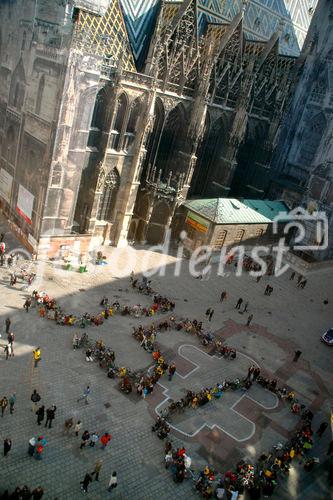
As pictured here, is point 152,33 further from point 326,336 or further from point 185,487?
point 185,487

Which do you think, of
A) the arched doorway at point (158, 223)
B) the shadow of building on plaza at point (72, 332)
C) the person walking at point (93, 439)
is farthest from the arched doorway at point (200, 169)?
the person walking at point (93, 439)

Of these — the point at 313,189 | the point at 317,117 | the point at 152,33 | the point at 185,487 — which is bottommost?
the point at 185,487

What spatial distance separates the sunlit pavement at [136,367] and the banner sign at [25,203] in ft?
9.25

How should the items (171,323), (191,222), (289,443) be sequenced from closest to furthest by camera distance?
(289,443), (171,323), (191,222)

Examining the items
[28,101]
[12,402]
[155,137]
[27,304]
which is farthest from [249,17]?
[12,402]

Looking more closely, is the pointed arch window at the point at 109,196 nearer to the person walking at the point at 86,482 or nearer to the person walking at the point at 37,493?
the person walking at the point at 86,482

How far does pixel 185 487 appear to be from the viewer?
22.0 m

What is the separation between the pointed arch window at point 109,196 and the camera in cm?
4453

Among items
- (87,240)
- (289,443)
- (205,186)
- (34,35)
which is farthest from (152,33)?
(289,443)

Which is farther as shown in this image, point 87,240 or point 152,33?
point 152,33

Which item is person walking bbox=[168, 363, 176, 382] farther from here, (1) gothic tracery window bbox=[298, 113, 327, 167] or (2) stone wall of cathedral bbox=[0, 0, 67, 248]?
(1) gothic tracery window bbox=[298, 113, 327, 167]

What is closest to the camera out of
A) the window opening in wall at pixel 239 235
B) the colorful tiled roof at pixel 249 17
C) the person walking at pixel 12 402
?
the person walking at pixel 12 402

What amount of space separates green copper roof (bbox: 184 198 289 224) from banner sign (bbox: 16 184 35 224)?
18.3m

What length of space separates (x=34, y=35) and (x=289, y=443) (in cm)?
3792
